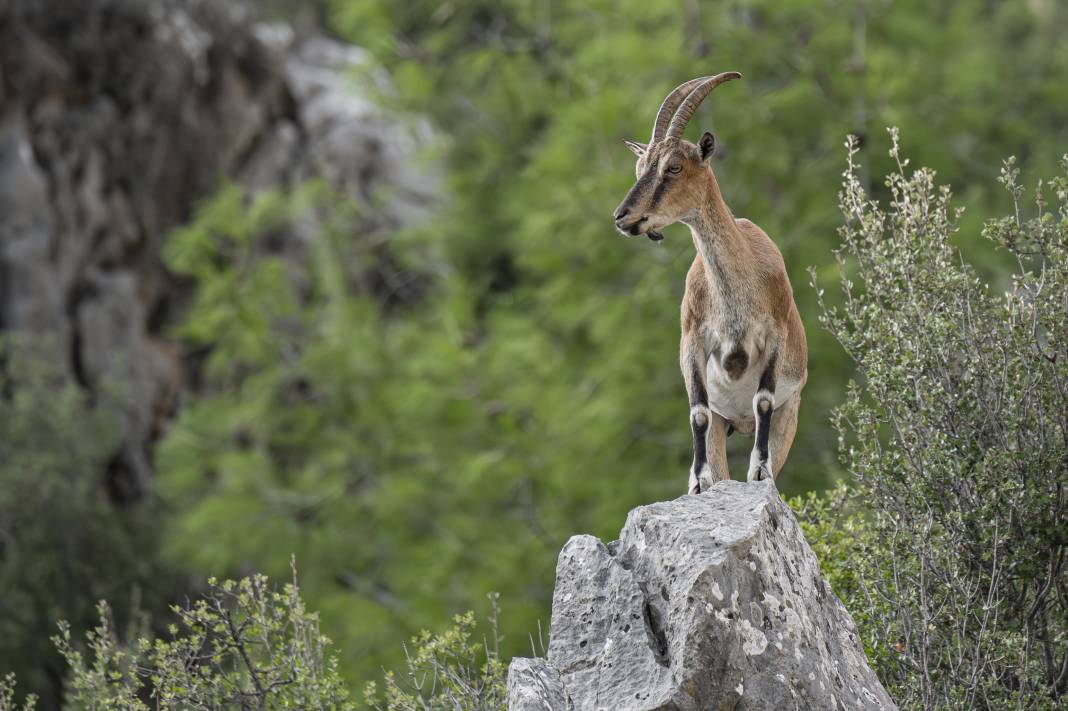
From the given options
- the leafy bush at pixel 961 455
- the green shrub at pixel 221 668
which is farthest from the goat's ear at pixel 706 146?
the green shrub at pixel 221 668

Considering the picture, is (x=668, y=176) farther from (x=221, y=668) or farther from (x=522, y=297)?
(x=522, y=297)

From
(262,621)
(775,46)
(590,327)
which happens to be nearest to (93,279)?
(590,327)

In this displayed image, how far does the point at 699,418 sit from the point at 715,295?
612 mm

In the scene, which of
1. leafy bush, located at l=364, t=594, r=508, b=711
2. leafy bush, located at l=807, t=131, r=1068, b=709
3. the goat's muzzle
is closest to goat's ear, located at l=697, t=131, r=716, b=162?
the goat's muzzle

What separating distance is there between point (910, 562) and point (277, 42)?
77.7 ft

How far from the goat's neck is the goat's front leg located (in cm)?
35

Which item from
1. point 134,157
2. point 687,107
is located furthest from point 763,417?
point 134,157

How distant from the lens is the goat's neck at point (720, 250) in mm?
7016

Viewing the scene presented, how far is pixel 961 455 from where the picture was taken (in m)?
8.27

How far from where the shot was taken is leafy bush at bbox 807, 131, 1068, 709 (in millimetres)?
7965

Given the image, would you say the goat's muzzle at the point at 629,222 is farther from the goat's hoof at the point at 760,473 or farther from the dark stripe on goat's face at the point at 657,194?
the goat's hoof at the point at 760,473

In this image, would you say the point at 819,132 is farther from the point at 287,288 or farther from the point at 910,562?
the point at 910,562

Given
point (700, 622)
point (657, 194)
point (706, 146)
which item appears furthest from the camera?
point (706, 146)

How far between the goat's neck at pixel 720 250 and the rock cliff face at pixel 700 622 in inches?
37.7
